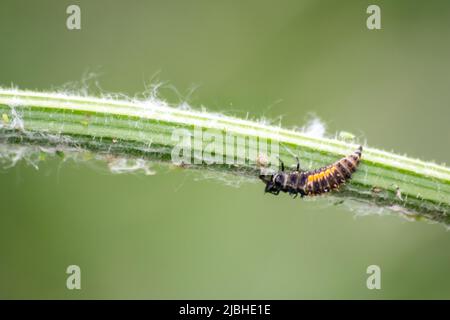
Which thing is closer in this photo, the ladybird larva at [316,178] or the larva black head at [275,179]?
the ladybird larva at [316,178]

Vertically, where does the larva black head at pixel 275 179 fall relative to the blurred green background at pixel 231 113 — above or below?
below

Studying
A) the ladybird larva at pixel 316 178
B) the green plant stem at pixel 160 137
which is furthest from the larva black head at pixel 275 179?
the green plant stem at pixel 160 137

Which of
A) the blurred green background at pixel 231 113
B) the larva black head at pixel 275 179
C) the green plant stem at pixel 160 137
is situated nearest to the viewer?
the green plant stem at pixel 160 137

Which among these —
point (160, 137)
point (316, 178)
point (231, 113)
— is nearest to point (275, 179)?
point (316, 178)

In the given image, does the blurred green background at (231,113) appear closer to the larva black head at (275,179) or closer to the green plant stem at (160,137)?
the green plant stem at (160,137)

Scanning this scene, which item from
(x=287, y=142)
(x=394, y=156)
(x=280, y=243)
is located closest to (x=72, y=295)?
(x=280, y=243)

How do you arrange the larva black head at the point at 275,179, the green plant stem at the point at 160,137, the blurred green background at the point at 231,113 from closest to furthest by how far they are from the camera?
the green plant stem at the point at 160,137
the larva black head at the point at 275,179
the blurred green background at the point at 231,113
